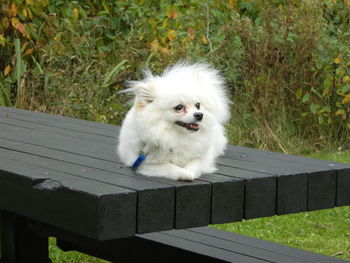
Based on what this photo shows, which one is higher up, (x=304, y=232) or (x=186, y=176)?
(x=186, y=176)

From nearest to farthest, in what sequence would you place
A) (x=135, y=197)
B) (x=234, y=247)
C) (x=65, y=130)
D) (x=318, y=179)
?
(x=135, y=197) → (x=318, y=179) → (x=234, y=247) → (x=65, y=130)

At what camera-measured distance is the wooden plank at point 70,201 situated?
93.4 inches

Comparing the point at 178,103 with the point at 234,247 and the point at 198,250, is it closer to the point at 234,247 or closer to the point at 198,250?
the point at 198,250

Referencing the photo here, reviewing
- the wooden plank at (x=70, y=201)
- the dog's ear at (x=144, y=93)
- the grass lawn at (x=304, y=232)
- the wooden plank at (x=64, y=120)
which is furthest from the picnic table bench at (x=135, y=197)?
the grass lawn at (x=304, y=232)

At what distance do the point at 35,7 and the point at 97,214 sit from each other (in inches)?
227

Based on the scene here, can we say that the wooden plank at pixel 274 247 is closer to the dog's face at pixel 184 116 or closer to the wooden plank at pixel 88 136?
the wooden plank at pixel 88 136

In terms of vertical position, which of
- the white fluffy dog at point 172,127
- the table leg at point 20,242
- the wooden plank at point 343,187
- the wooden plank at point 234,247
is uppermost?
the white fluffy dog at point 172,127

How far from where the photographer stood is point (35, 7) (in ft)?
25.6

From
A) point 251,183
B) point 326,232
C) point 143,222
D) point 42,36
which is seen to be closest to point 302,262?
point 251,183

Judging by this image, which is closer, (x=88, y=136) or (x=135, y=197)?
(x=135, y=197)

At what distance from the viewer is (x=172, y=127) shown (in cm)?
282

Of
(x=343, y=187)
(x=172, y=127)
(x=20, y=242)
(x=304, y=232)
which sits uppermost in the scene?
(x=172, y=127)

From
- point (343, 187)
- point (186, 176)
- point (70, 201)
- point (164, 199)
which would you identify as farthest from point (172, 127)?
point (343, 187)

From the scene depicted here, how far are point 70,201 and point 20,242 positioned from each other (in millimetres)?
1489
